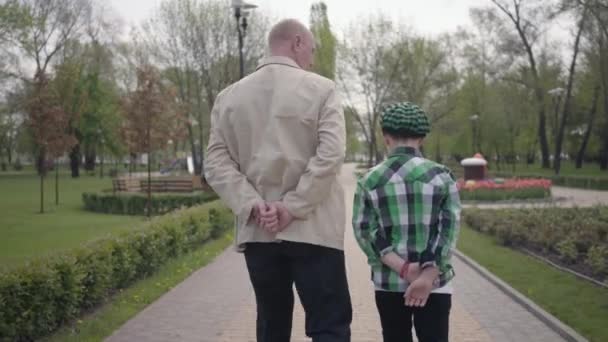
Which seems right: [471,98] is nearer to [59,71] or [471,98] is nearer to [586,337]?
[59,71]

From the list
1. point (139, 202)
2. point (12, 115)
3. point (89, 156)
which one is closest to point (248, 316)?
point (139, 202)

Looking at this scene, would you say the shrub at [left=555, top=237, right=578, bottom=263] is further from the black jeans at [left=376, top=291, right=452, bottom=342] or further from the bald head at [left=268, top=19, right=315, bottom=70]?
the bald head at [left=268, top=19, right=315, bottom=70]

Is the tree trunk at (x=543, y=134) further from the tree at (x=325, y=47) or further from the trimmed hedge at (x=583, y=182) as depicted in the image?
the tree at (x=325, y=47)

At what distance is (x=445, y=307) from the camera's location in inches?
110

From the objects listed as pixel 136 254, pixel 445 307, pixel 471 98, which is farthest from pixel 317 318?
pixel 471 98

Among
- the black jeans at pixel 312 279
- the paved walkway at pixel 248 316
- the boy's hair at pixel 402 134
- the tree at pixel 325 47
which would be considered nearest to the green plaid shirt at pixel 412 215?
the boy's hair at pixel 402 134

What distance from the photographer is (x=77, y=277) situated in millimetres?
5922

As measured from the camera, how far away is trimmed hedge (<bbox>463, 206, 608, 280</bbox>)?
826cm

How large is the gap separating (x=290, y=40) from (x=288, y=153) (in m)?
0.58

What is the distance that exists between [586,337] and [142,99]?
15904 mm

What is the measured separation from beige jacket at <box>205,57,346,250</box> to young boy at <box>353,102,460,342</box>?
7.0 inches

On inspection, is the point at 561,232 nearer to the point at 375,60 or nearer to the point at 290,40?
the point at 290,40

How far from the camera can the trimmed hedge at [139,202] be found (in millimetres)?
22266

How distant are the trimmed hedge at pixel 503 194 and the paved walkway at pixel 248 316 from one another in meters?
15.1
